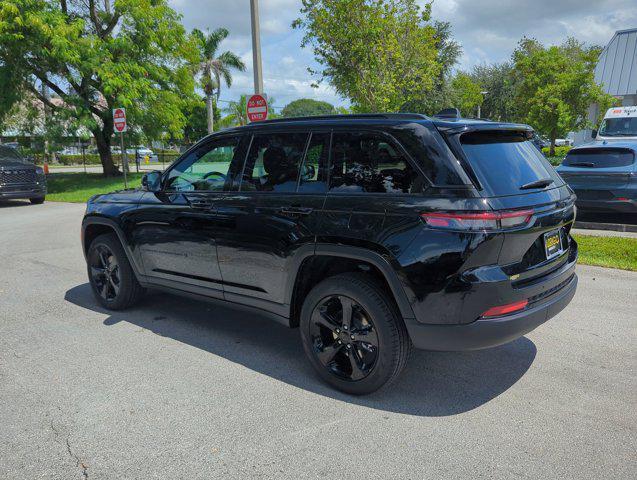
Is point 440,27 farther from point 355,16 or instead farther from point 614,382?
point 614,382

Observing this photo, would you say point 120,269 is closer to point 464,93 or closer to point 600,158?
point 600,158

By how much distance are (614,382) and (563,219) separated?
1.25 meters

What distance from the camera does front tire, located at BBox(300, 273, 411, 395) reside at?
10.4 feet

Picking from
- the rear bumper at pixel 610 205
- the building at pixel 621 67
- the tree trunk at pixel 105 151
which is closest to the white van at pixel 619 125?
the rear bumper at pixel 610 205

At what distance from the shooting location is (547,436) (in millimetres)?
2889

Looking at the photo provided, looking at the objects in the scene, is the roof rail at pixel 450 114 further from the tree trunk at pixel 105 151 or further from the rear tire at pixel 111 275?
the tree trunk at pixel 105 151

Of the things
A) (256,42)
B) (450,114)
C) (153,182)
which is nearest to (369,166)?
(450,114)

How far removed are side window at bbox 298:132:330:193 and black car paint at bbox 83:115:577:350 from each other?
0.27 ft

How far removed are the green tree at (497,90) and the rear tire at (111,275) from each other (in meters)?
44.0

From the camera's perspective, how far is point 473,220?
2.84 m

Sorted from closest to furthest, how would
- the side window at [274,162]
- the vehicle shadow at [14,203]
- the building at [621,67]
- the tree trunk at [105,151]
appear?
the side window at [274,162]
the vehicle shadow at [14,203]
the tree trunk at [105,151]
the building at [621,67]

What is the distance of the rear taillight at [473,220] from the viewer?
284 cm

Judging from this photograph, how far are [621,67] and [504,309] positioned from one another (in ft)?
113

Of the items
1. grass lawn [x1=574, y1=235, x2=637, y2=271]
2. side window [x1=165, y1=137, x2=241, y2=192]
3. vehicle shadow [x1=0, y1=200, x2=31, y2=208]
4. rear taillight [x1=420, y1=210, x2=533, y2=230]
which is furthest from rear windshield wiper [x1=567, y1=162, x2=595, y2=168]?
vehicle shadow [x1=0, y1=200, x2=31, y2=208]
